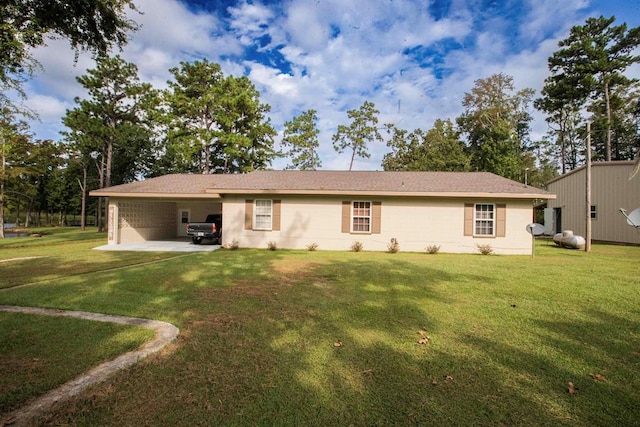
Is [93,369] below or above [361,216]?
below

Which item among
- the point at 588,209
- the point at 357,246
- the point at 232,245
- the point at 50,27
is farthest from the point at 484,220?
the point at 50,27

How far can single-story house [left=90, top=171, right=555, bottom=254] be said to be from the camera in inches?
497

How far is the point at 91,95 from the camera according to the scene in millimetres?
25359

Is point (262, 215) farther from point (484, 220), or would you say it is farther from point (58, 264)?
point (484, 220)

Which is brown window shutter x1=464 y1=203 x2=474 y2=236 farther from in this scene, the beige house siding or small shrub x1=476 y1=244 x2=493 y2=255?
small shrub x1=476 y1=244 x2=493 y2=255

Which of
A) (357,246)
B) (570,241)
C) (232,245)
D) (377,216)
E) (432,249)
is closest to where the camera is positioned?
(432,249)

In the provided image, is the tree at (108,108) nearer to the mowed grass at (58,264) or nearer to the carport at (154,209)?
the carport at (154,209)

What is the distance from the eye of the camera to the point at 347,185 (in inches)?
537

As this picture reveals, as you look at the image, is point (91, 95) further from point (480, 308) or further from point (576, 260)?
point (576, 260)

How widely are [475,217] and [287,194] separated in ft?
25.9

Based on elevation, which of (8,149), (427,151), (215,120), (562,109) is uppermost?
(562,109)

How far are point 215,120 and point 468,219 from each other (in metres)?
23.0

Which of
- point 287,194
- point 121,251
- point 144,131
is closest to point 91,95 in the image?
point 144,131

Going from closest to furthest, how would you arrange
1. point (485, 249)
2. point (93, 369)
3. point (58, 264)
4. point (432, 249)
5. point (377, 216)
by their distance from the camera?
point (93, 369) → point (58, 264) → point (485, 249) → point (432, 249) → point (377, 216)
